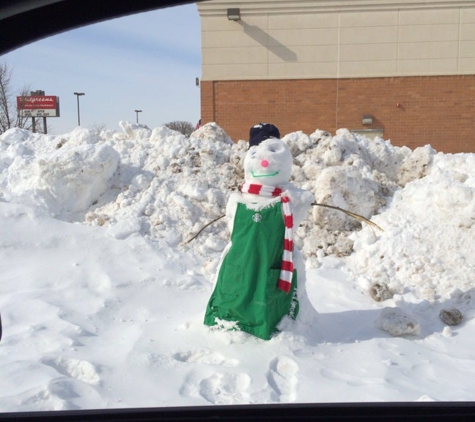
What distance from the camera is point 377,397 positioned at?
2947mm

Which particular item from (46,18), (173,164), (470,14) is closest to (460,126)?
(470,14)

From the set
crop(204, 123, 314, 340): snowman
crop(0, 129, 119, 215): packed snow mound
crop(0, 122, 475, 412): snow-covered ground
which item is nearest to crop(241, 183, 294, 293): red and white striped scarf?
crop(204, 123, 314, 340): snowman

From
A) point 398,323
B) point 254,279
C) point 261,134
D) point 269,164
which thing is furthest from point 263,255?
point 398,323

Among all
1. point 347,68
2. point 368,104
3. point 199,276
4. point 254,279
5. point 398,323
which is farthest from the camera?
point 368,104

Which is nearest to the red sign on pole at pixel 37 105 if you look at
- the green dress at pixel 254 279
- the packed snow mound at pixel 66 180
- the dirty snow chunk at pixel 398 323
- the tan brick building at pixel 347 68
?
the tan brick building at pixel 347 68

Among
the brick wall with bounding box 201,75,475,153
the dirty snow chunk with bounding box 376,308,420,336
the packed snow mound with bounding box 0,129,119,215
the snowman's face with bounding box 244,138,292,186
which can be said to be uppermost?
the brick wall with bounding box 201,75,475,153

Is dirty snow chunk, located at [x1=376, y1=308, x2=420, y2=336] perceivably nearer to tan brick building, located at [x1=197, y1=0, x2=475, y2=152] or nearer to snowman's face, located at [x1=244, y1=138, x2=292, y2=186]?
snowman's face, located at [x1=244, y1=138, x2=292, y2=186]

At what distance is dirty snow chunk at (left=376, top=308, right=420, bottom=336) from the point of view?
3.89 metres

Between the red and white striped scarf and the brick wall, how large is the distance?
9.19 m

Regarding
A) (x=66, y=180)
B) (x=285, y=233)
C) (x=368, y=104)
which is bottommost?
(x=285, y=233)

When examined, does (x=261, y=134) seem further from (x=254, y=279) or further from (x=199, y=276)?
(x=199, y=276)

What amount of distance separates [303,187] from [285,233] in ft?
9.17

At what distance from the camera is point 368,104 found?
12688 millimetres

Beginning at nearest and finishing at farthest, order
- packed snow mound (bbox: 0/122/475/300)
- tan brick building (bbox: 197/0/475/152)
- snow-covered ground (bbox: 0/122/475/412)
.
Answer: snow-covered ground (bbox: 0/122/475/412) < packed snow mound (bbox: 0/122/475/300) < tan brick building (bbox: 197/0/475/152)
